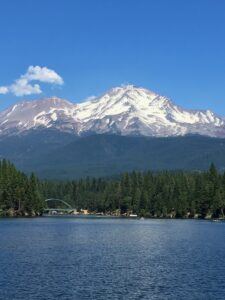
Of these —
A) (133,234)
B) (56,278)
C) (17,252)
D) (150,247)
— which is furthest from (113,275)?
(133,234)

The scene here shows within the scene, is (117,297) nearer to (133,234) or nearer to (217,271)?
(217,271)

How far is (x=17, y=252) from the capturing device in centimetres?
9619

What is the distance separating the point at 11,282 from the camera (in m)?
68.9

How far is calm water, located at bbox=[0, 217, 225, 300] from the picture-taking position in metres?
64.4

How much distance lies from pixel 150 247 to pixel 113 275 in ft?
115

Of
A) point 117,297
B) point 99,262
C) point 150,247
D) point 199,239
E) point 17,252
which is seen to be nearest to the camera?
point 117,297

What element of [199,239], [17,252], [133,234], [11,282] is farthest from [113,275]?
[133,234]

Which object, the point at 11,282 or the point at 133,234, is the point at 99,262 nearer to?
the point at 11,282

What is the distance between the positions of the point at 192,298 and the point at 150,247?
47516 mm

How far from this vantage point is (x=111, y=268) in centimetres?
8056

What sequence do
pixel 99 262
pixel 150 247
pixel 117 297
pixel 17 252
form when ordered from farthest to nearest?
1. pixel 150 247
2. pixel 17 252
3. pixel 99 262
4. pixel 117 297

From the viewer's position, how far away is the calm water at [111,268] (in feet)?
211

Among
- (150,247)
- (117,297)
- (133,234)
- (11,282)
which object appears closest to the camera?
(117,297)

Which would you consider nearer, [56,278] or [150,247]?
[56,278]
